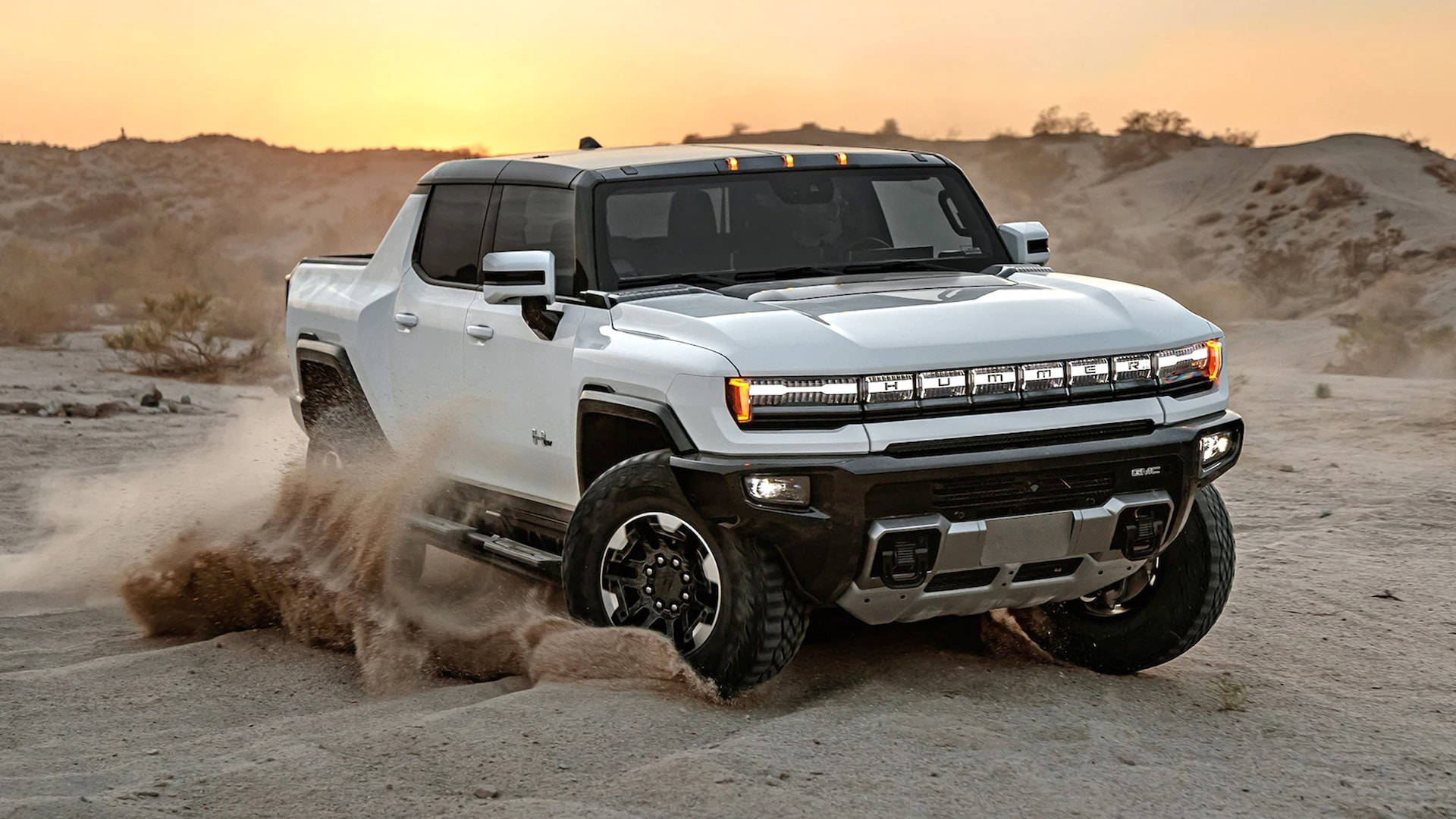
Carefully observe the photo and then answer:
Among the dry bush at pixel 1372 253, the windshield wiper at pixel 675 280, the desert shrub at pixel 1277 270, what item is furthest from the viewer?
the desert shrub at pixel 1277 270

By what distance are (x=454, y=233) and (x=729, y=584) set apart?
2.62 m

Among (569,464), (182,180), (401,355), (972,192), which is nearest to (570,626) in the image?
(569,464)

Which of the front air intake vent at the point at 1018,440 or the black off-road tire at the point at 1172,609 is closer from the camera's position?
the front air intake vent at the point at 1018,440

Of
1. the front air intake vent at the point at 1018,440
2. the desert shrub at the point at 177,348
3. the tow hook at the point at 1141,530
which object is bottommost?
the desert shrub at the point at 177,348

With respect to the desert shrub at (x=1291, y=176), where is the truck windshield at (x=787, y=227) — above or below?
below

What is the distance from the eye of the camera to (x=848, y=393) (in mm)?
4992

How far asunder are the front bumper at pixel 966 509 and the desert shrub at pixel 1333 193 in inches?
1316

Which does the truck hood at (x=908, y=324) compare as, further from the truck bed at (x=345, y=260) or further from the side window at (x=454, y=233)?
the truck bed at (x=345, y=260)

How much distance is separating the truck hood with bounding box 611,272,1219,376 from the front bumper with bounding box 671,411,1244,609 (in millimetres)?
279

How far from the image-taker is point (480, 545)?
6629mm

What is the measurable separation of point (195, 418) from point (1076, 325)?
1213 cm

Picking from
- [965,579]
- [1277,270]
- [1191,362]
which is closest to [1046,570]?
[965,579]

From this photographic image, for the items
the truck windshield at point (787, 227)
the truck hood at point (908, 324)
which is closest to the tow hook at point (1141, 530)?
the truck hood at point (908, 324)

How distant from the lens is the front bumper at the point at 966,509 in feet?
16.3
